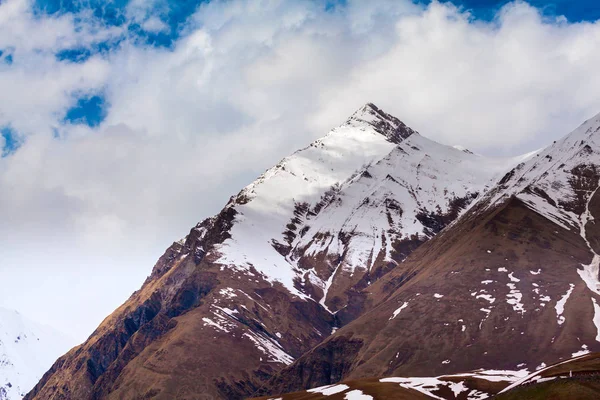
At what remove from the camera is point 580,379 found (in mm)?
147500

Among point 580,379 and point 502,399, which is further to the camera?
point 502,399

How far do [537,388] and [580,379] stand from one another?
7523 mm

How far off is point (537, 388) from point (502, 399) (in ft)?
31.3

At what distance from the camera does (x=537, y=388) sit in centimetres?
15000

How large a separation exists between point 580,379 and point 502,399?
53.0ft

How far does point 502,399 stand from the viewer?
158 m
